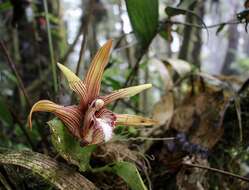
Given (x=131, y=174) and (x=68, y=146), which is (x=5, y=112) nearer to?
(x=68, y=146)

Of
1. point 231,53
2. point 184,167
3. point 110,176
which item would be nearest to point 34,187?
point 110,176

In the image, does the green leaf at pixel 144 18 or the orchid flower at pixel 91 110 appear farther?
the green leaf at pixel 144 18

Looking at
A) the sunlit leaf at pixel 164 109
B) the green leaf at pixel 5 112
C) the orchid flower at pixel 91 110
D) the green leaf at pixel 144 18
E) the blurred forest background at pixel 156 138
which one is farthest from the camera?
the sunlit leaf at pixel 164 109

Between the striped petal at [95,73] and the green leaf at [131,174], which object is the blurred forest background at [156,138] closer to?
the green leaf at [131,174]

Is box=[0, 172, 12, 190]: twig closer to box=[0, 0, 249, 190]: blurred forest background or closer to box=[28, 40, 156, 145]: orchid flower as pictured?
box=[0, 0, 249, 190]: blurred forest background

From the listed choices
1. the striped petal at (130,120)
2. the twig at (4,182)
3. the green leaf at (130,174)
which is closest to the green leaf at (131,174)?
the green leaf at (130,174)

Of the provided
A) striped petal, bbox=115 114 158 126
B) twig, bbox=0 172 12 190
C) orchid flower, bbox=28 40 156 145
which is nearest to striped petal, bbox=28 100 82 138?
orchid flower, bbox=28 40 156 145
